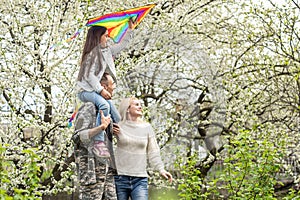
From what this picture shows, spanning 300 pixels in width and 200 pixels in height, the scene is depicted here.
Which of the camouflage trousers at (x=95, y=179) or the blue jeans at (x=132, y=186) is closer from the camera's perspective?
the camouflage trousers at (x=95, y=179)

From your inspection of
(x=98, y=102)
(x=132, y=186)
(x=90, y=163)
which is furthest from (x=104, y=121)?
(x=132, y=186)

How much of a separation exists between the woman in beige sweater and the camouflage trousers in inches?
4.6

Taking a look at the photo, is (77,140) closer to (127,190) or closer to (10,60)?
(127,190)

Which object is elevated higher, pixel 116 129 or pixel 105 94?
pixel 105 94

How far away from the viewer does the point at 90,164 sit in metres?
3.56

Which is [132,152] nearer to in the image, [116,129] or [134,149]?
[134,149]

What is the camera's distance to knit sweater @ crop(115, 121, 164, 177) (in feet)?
12.1

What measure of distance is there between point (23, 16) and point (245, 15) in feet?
10.3

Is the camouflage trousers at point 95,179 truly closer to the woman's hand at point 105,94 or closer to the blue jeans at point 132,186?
the blue jeans at point 132,186

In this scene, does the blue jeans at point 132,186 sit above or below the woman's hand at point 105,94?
below

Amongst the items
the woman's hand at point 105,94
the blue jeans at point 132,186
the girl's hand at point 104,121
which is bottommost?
the blue jeans at point 132,186

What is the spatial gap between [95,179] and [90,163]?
0.34 feet

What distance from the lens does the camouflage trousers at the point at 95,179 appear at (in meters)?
3.57

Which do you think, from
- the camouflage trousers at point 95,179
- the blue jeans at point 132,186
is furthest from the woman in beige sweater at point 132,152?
the camouflage trousers at point 95,179
